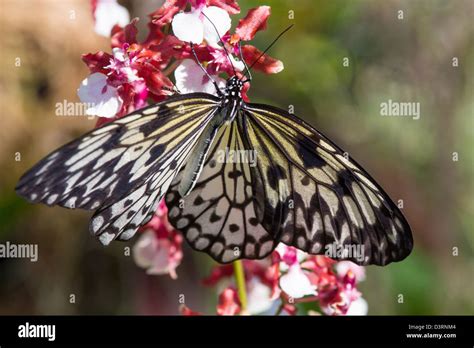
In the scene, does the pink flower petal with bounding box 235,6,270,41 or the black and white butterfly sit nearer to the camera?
the black and white butterfly

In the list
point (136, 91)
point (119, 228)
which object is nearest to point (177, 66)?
point (136, 91)

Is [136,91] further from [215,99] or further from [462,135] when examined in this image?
[462,135]

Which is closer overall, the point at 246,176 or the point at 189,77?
the point at 189,77

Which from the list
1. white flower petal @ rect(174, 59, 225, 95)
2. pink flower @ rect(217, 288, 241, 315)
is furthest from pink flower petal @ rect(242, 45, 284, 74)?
pink flower @ rect(217, 288, 241, 315)

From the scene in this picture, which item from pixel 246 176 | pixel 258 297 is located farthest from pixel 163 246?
pixel 246 176

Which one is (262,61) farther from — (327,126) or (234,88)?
(327,126)

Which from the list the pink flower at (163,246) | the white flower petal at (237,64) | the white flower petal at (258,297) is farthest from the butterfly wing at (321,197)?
the pink flower at (163,246)

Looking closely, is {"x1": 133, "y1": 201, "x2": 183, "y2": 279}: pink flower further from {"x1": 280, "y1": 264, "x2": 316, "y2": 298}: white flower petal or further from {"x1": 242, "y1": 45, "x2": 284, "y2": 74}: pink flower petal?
{"x1": 242, "y1": 45, "x2": 284, "y2": 74}: pink flower petal
